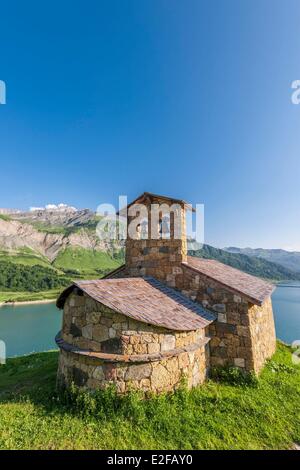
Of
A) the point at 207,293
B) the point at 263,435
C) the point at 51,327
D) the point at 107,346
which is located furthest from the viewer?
the point at 51,327

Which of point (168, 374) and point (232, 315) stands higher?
point (232, 315)

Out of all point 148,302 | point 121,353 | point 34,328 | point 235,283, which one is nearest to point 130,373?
point 121,353

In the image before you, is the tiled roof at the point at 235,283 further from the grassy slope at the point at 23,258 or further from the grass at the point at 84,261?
the grassy slope at the point at 23,258

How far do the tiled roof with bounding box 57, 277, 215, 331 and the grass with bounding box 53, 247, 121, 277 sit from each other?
115543 mm

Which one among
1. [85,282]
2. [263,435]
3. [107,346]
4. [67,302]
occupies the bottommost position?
[263,435]

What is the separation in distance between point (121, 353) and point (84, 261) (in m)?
144

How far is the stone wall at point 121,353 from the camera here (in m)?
5.91

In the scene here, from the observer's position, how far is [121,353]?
591 centimetres

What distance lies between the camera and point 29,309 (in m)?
60.5

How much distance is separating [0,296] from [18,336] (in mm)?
45468

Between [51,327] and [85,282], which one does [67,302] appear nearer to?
[85,282]

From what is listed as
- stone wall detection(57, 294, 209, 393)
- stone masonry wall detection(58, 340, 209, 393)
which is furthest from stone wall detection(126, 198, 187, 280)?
stone masonry wall detection(58, 340, 209, 393)

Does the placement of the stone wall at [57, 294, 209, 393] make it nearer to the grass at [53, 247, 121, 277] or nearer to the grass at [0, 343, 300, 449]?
the grass at [0, 343, 300, 449]
